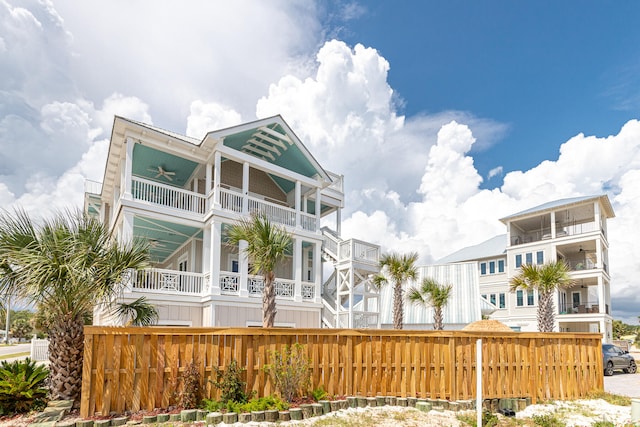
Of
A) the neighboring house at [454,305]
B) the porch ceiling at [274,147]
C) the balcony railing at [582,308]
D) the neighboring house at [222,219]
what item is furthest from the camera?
the balcony railing at [582,308]

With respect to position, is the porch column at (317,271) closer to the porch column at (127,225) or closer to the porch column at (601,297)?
the porch column at (127,225)

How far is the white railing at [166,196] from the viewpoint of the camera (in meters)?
16.4

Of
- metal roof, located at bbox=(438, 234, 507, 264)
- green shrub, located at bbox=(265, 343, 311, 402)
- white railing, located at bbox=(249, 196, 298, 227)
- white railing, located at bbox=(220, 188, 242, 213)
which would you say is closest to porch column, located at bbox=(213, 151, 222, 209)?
white railing, located at bbox=(220, 188, 242, 213)

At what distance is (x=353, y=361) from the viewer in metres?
10.6

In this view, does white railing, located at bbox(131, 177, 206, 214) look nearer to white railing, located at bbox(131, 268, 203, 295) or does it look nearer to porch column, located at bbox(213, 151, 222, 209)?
porch column, located at bbox(213, 151, 222, 209)

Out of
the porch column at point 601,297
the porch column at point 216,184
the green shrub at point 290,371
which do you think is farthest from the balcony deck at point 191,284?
the porch column at point 601,297

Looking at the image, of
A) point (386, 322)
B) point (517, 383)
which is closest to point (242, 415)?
point (517, 383)

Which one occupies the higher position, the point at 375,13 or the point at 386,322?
the point at 375,13

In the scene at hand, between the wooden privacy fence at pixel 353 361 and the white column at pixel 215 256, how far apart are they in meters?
6.94

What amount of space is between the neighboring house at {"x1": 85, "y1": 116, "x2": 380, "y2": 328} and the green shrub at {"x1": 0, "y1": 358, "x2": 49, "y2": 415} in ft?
16.3

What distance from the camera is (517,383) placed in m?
11.7

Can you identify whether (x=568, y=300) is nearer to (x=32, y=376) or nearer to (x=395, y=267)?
(x=395, y=267)

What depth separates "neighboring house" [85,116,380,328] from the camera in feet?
53.1

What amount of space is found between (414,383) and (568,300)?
119ft
